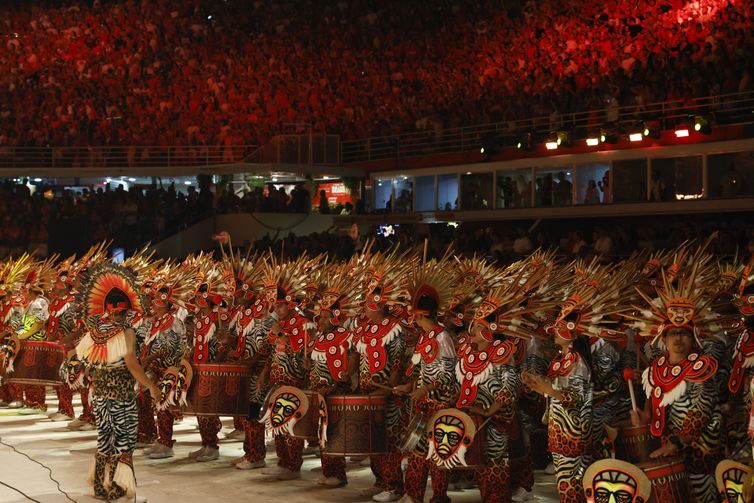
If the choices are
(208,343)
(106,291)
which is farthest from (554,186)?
(106,291)

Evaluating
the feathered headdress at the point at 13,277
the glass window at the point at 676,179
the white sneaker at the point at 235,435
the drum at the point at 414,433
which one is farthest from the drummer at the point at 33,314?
the glass window at the point at 676,179

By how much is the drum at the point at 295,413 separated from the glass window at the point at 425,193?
13.0 m

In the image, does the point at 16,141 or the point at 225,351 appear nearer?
the point at 225,351

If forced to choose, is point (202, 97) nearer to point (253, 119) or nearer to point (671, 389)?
point (253, 119)

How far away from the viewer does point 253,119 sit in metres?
25.4

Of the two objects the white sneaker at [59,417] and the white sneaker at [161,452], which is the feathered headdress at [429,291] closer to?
the white sneaker at [161,452]

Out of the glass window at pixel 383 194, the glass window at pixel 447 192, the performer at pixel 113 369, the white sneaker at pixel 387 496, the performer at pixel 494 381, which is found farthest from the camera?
the glass window at pixel 383 194

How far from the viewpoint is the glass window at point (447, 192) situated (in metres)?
21.0

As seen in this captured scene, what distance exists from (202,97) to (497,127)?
9.13 metres

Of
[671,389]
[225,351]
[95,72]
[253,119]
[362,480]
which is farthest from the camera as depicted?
[95,72]

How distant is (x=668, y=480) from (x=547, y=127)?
45.2ft

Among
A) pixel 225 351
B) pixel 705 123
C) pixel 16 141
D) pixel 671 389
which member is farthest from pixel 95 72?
pixel 671 389

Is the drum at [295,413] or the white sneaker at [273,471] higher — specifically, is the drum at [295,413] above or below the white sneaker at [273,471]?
above

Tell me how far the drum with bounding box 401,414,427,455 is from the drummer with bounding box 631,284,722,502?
179cm
